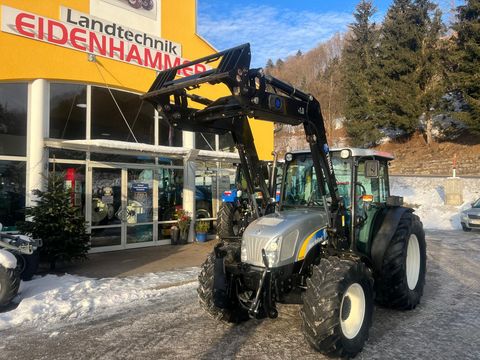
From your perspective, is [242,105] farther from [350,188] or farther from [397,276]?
[397,276]

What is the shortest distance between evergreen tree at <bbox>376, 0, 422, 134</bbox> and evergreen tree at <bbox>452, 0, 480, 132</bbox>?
3605 mm

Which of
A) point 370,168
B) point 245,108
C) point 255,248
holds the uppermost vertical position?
point 245,108

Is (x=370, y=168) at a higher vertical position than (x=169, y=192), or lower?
higher

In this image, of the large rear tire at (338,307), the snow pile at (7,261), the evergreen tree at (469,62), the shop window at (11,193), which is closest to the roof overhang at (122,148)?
the shop window at (11,193)

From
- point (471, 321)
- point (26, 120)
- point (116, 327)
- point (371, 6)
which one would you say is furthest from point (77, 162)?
point (371, 6)

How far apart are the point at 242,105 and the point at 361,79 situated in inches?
1400

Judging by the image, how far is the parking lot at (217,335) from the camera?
4.39 m

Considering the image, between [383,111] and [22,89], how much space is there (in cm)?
3066

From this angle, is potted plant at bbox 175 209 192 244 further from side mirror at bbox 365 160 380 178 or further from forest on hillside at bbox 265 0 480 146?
forest on hillside at bbox 265 0 480 146

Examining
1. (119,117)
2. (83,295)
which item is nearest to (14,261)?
(83,295)

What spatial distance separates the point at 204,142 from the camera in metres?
13.6

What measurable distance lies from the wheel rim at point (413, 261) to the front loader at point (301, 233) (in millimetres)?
319

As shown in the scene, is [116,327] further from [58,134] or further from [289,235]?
[58,134]

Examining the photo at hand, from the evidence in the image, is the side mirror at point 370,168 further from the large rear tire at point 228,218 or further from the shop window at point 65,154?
the shop window at point 65,154
